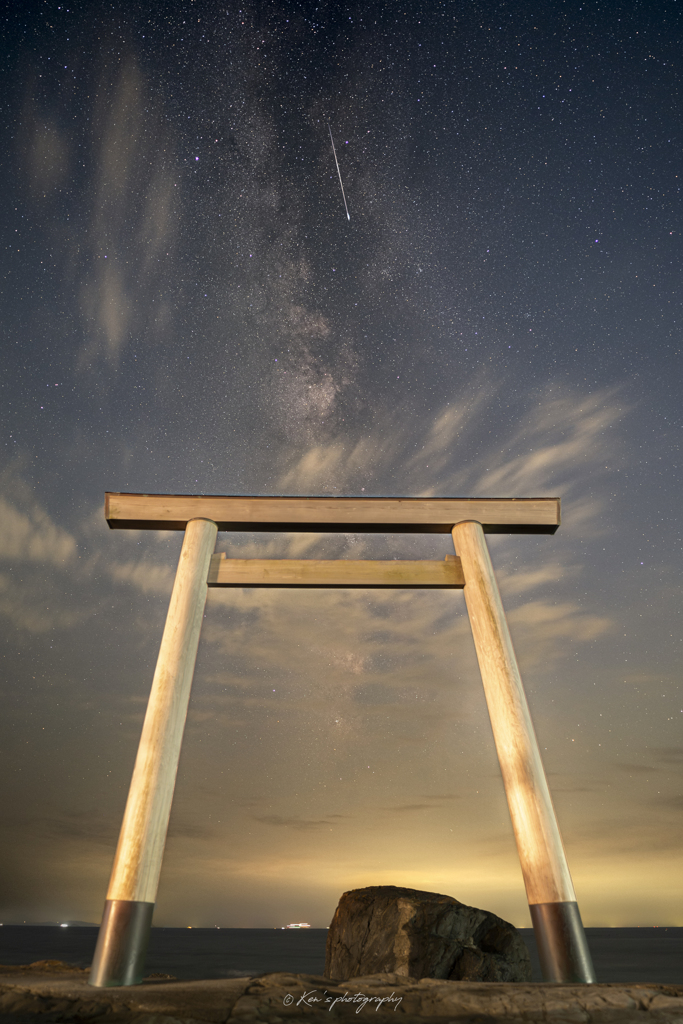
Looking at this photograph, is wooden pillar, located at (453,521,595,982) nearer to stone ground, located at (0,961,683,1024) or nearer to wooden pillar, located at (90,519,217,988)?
stone ground, located at (0,961,683,1024)

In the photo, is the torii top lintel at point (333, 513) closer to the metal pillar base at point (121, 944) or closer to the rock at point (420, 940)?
the metal pillar base at point (121, 944)

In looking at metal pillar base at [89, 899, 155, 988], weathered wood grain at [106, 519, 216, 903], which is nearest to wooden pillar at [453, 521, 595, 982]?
weathered wood grain at [106, 519, 216, 903]

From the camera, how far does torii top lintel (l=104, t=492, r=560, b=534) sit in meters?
5.95

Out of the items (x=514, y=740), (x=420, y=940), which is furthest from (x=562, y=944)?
(x=420, y=940)

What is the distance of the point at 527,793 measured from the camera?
14.3 ft

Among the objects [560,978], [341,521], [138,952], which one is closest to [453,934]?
[560,978]

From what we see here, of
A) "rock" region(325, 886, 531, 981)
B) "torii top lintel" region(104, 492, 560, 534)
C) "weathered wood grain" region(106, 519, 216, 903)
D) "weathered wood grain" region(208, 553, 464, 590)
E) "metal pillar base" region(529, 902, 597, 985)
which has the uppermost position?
"torii top lintel" region(104, 492, 560, 534)

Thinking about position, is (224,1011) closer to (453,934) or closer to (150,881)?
(150,881)

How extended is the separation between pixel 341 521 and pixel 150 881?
3326mm

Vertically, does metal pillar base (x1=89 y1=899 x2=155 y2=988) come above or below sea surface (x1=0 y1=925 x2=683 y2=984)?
below

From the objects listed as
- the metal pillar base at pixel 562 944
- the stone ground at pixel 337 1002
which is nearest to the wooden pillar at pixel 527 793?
the metal pillar base at pixel 562 944

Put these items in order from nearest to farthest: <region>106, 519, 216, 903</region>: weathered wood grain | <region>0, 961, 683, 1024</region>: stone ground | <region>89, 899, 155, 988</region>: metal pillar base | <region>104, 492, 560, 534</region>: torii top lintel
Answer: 1. <region>0, 961, 683, 1024</region>: stone ground
2. <region>89, 899, 155, 988</region>: metal pillar base
3. <region>106, 519, 216, 903</region>: weathered wood grain
4. <region>104, 492, 560, 534</region>: torii top lintel

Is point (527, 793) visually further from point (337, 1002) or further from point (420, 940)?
point (420, 940)

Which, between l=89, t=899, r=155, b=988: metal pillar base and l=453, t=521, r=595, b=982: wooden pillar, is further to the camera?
l=453, t=521, r=595, b=982: wooden pillar
